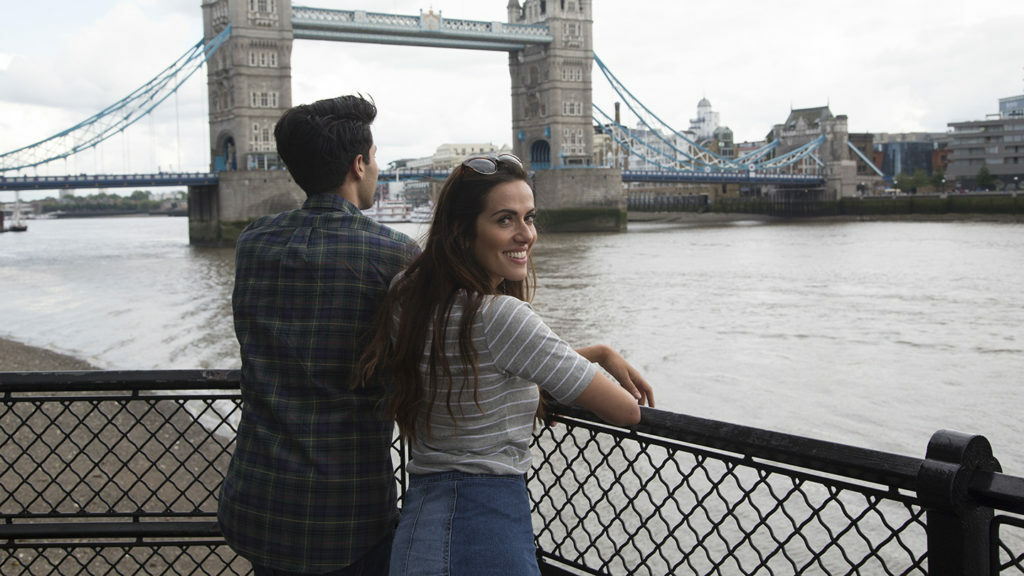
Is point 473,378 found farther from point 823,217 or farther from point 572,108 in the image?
point 823,217

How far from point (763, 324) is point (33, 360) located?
29.3ft

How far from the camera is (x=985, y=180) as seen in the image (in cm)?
5744

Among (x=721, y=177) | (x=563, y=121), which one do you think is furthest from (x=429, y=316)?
(x=721, y=177)

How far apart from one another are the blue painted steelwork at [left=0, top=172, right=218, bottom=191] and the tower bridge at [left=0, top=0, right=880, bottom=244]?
47mm

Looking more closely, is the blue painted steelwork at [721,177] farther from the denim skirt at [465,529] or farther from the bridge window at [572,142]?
the denim skirt at [465,529]

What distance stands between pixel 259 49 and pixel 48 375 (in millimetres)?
36386

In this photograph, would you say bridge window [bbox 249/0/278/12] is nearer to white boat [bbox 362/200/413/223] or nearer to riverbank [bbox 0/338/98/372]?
riverbank [bbox 0/338/98/372]

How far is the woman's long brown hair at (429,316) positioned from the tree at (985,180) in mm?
61732

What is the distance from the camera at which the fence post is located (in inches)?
55.0

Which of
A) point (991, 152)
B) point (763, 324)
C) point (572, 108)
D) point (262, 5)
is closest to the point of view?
point (763, 324)

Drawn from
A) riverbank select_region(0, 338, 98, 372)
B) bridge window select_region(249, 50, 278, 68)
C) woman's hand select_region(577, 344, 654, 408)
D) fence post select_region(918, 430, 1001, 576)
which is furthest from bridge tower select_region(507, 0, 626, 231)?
fence post select_region(918, 430, 1001, 576)

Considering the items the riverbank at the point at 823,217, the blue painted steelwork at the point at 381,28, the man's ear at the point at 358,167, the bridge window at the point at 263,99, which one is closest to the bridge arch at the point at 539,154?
the blue painted steelwork at the point at 381,28

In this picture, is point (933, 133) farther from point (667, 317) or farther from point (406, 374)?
point (406, 374)

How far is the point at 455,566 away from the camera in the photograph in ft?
4.79
